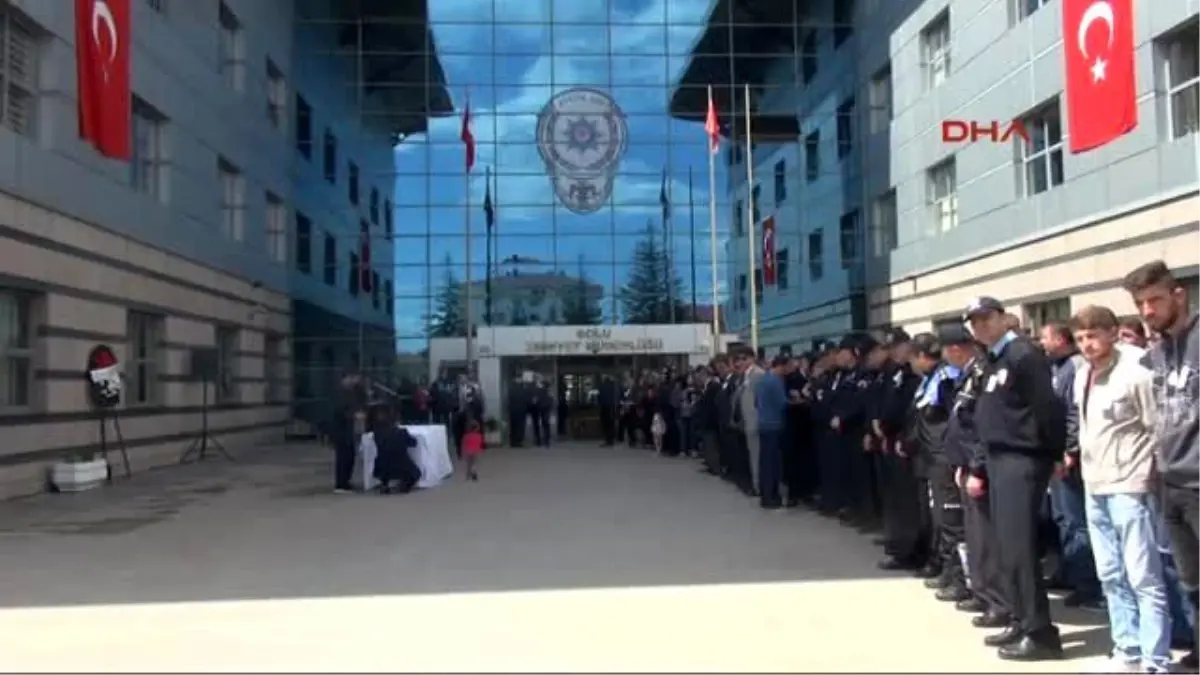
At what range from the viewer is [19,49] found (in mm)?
16953

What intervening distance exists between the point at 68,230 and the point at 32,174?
1.43m

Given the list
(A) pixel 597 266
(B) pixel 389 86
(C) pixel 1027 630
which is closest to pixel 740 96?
(A) pixel 597 266

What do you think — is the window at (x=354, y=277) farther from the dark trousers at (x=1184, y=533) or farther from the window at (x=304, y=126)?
the dark trousers at (x=1184, y=533)

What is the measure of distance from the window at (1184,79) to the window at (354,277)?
2462cm

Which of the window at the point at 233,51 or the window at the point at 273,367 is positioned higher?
the window at the point at 233,51

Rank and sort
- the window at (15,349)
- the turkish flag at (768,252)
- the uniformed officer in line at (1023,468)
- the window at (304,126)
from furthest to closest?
the turkish flag at (768,252), the window at (304,126), the window at (15,349), the uniformed officer in line at (1023,468)

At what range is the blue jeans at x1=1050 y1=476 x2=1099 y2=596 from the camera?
7766 mm

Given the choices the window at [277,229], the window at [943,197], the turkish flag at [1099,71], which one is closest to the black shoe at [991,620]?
the turkish flag at [1099,71]

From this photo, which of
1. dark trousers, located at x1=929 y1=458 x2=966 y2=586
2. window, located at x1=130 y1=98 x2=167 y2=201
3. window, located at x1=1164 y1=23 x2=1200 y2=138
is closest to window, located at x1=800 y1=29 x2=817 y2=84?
window, located at x1=1164 y1=23 x2=1200 y2=138

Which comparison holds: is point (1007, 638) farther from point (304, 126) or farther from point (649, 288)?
point (304, 126)

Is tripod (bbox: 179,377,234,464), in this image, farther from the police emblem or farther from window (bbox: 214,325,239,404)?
the police emblem

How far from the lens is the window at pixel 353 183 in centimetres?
3550

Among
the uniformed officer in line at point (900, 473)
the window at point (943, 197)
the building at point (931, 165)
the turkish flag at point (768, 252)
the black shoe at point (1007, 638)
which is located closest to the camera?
the black shoe at point (1007, 638)

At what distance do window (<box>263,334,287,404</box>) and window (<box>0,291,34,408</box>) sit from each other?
1331 cm
